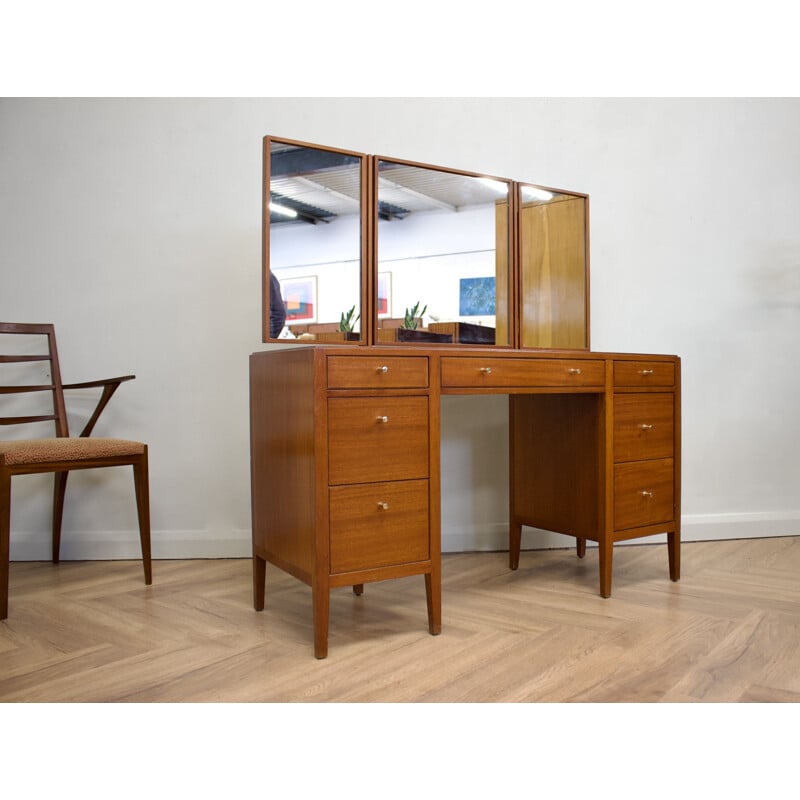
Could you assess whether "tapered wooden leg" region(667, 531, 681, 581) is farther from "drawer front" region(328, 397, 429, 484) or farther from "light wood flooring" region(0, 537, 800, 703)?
"drawer front" region(328, 397, 429, 484)

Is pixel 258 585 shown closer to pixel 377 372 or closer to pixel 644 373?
pixel 377 372

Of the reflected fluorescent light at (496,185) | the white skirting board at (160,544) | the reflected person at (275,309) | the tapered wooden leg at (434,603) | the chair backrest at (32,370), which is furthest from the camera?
the white skirting board at (160,544)

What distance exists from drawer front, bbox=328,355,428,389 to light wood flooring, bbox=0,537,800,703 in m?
0.69

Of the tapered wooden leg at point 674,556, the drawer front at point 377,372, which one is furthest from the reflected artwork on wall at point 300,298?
the tapered wooden leg at point 674,556

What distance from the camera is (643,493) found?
7.65 feet

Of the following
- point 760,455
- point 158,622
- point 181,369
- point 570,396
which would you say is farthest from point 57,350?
point 760,455

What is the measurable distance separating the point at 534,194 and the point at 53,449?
1850 mm

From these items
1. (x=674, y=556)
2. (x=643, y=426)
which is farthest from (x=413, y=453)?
(x=674, y=556)

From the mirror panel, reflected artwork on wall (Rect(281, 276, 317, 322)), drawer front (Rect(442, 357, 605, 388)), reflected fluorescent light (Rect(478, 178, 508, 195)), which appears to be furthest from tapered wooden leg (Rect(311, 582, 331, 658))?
reflected fluorescent light (Rect(478, 178, 508, 195))

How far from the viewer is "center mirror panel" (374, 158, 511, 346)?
2148 millimetres

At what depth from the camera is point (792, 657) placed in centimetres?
167

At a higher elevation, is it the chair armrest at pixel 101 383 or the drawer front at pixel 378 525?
the chair armrest at pixel 101 383

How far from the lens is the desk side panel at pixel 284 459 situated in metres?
1.76

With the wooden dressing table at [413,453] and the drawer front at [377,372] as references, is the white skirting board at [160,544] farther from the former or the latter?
the drawer front at [377,372]
